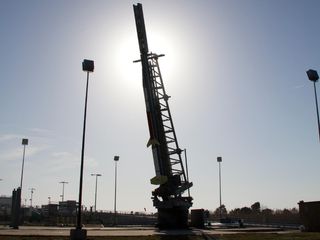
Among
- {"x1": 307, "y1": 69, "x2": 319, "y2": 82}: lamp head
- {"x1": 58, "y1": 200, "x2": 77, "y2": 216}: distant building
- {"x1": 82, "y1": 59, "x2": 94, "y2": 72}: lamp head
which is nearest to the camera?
{"x1": 82, "y1": 59, "x2": 94, "y2": 72}: lamp head

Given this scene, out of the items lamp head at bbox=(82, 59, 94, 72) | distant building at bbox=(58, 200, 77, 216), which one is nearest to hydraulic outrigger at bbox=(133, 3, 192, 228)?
lamp head at bbox=(82, 59, 94, 72)

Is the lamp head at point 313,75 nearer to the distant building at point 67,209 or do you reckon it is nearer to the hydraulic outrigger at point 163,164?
the hydraulic outrigger at point 163,164

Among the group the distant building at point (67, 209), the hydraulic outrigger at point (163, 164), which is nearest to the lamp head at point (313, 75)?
the hydraulic outrigger at point (163, 164)

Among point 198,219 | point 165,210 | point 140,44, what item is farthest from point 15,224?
point 140,44

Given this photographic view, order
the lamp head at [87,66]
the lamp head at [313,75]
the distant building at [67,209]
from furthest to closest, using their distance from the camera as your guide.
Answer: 1. the distant building at [67,209]
2. the lamp head at [313,75]
3. the lamp head at [87,66]

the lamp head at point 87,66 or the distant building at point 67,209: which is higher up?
the lamp head at point 87,66

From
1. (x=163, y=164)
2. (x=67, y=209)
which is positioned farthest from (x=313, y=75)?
(x=67, y=209)

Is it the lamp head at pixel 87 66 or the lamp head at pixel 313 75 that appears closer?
the lamp head at pixel 87 66

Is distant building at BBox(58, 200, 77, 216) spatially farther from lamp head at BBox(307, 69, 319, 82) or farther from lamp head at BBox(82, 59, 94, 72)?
lamp head at BBox(307, 69, 319, 82)

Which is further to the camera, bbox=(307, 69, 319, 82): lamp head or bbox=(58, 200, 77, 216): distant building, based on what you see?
bbox=(58, 200, 77, 216): distant building

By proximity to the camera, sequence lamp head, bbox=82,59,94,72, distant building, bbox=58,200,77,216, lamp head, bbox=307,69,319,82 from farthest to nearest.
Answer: distant building, bbox=58,200,77,216 < lamp head, bbox=307,69,319,82 < lamp head, bbox=82,59,94,72

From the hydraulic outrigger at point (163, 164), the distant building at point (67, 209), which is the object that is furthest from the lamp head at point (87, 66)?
the distant building at point (67, 209)

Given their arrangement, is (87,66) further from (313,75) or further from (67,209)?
(67,209)

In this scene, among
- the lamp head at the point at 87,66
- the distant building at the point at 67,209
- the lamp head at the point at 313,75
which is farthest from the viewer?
the distant building at the point at 67,209
